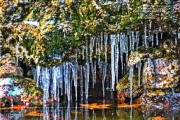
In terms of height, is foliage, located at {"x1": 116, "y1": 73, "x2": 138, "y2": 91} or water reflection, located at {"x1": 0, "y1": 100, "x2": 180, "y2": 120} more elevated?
foliage, located at {"x1": 116, "y1": 73, "x2": 138, "y2": 91}

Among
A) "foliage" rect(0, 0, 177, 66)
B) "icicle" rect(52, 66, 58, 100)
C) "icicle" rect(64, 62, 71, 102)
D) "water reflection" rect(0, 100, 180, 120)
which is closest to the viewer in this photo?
"water reflection" rect(0, 100, 180, 120)

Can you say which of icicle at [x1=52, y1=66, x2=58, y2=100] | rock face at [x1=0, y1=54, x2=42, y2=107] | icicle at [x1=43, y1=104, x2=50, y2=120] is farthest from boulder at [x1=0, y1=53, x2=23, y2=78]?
icicle at [x1=43, y1=104, x2=50, y2=120]

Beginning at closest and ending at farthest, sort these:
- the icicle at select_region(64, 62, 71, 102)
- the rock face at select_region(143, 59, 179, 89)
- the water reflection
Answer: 1. the water reflection
2. the rock face at select_region(143, 59, 179, 89)
3. the icicle at select_region(64, 62, 71, 102)

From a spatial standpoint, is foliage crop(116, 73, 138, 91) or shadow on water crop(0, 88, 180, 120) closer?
shadow on water crop(0, 88, 180, 120)

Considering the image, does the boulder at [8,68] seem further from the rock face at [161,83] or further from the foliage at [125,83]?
the rock face at [161,83]

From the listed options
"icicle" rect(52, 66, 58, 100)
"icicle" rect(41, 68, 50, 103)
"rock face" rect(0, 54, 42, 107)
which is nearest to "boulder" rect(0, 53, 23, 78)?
"rock face" rect(0, 54, 42, 107)

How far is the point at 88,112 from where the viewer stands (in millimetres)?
11188

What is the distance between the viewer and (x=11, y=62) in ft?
44.3

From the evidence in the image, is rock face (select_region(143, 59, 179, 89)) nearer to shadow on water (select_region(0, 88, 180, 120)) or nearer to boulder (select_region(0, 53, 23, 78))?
shadow on water (select_region(0, 88, 180, 120))

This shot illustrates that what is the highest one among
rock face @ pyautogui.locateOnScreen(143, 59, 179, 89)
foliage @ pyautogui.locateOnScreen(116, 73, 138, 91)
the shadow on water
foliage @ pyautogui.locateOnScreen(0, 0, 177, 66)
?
foliage @ pyautogui.locateOnScreen(0, 0, 177, 66)

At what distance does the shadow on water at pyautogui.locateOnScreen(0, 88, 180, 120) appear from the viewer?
10.4 meters

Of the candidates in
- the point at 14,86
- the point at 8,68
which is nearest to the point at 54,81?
the point at 14,86

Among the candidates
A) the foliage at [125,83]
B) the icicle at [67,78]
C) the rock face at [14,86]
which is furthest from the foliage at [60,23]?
the foliage at [125,83]

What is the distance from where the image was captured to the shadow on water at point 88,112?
34.1 feet
